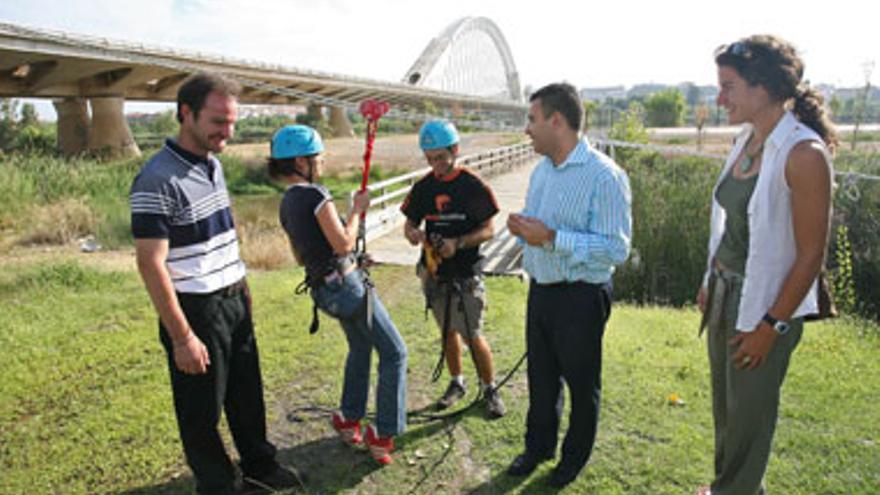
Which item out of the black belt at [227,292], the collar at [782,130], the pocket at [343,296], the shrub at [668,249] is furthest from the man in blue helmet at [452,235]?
the shrub at [668,249]

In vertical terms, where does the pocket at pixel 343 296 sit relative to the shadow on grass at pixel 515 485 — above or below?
above

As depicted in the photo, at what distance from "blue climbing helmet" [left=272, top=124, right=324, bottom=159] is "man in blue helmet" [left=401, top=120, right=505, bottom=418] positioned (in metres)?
0.74

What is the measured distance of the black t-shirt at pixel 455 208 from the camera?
144 inches

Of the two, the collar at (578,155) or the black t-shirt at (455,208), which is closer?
the collar at (578,155)

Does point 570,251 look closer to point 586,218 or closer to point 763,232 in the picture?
point 586,218

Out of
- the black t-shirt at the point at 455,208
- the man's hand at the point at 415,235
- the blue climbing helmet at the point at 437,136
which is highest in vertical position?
the blue climbing helmet at the point at 437,136

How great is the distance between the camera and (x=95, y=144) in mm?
25609

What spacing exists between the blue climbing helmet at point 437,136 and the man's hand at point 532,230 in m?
0.89

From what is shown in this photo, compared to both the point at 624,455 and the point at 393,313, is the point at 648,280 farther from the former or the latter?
the point at 624,455

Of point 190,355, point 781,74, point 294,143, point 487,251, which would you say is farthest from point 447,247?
point 487,251

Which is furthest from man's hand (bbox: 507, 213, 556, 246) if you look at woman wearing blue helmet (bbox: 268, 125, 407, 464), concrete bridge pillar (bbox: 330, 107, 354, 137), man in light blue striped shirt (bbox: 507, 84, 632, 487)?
concrete bridge pillar (bbox: 330, 107, 354, 137)

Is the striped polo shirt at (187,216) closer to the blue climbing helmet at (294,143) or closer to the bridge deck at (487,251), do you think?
the blue climbing helmet at (294,143)

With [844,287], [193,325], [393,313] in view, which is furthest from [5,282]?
[844,287]

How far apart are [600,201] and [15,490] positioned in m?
3.39
